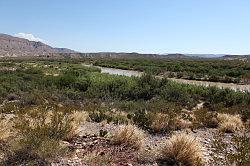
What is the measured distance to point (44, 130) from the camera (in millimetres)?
8234

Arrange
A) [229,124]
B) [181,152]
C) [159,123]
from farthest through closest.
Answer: [229,124], [159,123], [181,152]

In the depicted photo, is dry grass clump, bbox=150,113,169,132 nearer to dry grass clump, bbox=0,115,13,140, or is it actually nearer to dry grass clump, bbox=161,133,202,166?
dry grass clump, bbox=161,133,202,166

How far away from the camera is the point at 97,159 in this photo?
7.82m

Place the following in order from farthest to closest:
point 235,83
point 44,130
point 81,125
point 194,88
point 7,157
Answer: point 235,83 < point 194,88 < point 81,125 < point 44,130 < point 7,157

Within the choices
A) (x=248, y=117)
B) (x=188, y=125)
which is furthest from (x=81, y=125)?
(x=248, y=117)

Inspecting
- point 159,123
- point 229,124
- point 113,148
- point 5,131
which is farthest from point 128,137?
point 229,124

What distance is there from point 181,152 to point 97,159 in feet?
6.02

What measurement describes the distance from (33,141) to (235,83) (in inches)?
1540

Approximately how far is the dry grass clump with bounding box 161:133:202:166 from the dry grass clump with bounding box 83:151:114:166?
1341mm

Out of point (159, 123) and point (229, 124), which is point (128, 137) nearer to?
point (159, 123)

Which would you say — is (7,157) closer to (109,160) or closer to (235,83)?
(109,160)

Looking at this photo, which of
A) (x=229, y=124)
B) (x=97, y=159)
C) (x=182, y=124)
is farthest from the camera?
(x=229, y=124)

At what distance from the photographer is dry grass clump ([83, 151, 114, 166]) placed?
7616mm

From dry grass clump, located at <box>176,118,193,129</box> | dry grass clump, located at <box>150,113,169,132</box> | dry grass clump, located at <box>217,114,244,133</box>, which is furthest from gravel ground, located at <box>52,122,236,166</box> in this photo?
dry grass clump, located at <box>217,114,244,133</box>
